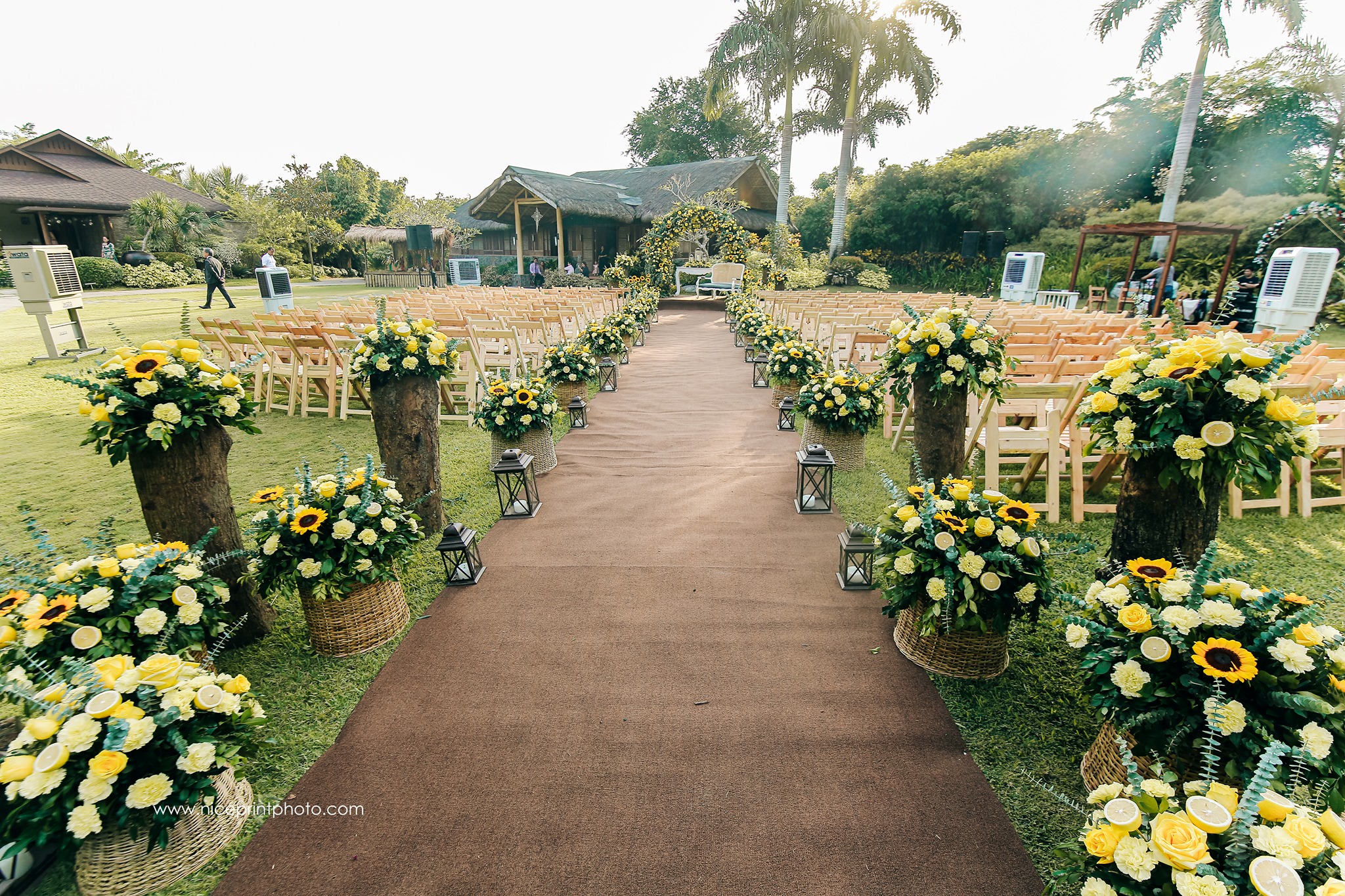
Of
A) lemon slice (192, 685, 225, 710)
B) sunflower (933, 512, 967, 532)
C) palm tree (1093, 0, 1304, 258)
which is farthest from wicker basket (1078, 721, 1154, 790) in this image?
palm tree (1093, 0, 1304, 258)

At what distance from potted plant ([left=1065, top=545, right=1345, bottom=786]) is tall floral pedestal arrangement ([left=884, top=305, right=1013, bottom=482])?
198cm

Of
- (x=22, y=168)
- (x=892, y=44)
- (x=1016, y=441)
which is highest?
(x=892, y=44)

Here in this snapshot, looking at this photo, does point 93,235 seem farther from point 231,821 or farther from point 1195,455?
point 1195,455

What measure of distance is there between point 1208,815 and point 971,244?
2659 cm

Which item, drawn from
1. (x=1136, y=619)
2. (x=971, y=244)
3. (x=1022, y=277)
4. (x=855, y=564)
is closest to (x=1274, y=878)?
(x=1136, y=619)

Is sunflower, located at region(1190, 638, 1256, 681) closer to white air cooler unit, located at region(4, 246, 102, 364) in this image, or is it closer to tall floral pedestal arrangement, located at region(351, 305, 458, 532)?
tall floral pedestal arrangement, located at region(351, 305, 458, 532)

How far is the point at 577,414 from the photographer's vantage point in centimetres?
728

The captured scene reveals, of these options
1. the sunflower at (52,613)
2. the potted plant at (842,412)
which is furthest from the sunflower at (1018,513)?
the sunflower at (52,613)

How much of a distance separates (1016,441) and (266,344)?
8.67 meters

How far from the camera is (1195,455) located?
101 inches

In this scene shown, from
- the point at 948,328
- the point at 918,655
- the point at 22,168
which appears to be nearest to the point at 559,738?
the point at 918,655

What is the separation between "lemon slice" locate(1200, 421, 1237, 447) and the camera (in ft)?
8.28

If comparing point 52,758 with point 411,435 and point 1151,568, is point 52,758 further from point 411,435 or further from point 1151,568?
point 1151,568

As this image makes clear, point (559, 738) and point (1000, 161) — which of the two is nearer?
point (559, 738)
